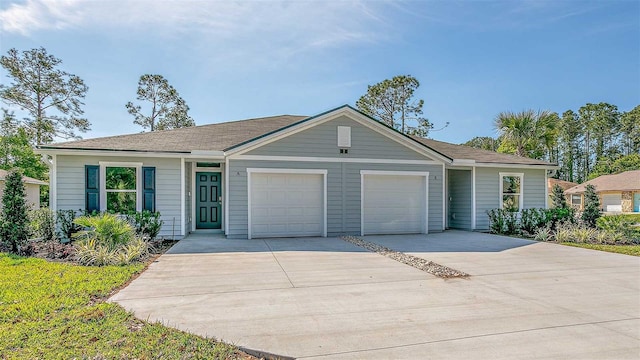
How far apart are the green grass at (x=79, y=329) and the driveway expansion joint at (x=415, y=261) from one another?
4.25 metres

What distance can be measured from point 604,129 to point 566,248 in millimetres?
44298

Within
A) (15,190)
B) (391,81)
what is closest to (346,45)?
(15,190)

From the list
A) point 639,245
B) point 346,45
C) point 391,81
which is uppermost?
point 391,81

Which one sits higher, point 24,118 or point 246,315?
point 24,118

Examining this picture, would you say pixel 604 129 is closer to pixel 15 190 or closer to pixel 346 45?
pixel 346 45

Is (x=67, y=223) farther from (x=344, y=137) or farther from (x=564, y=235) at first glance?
(x=564, y=235)

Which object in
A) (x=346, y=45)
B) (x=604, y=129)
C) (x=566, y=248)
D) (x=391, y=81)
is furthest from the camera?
(x=604, y=129)

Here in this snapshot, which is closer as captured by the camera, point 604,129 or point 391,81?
point 391,81

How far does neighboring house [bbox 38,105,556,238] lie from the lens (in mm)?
9953

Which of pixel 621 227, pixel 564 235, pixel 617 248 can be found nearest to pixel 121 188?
pixel 564 235

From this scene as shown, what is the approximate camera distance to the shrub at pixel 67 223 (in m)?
9.34

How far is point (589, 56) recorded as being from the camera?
14102mm

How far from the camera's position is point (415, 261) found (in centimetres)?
716

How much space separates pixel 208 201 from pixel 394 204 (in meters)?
6.30
